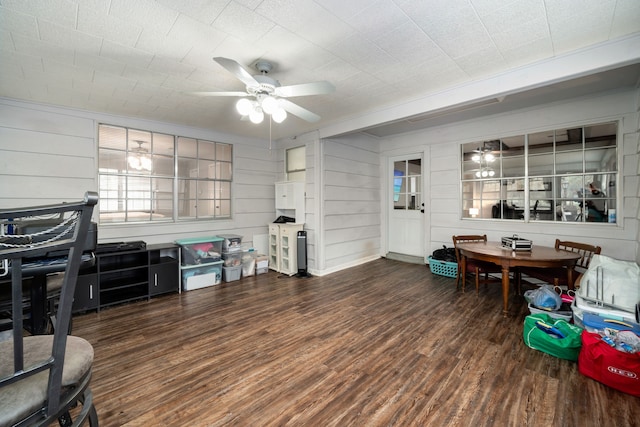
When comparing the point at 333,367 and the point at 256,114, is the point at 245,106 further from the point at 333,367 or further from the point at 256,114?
the point at 333,367

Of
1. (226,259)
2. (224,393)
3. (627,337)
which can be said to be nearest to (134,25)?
(224,393)

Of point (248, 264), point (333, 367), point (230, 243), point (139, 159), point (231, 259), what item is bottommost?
point (333, 367)

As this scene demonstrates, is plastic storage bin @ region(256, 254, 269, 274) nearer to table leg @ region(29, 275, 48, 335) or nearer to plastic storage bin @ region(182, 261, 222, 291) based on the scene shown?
plastic storage bin @ region(182, 261, 222, 291)

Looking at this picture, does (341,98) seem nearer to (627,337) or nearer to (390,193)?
(390,193)

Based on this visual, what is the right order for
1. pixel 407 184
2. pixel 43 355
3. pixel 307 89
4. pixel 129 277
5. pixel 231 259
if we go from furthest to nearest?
pixel 407 184 < pixel 231 259 < pixel 129 277 < pixel 307 89 < pixel 43 355

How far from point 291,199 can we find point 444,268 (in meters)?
3.03

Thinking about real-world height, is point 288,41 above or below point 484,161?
above

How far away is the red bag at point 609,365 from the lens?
1882 millimetres

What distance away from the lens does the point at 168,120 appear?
4.43 meters

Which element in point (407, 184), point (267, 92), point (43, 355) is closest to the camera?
point (43, 355)

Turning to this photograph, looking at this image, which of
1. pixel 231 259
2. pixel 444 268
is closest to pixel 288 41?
pixel 231 259

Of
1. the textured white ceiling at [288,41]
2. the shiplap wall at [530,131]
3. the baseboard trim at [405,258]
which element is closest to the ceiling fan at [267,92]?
the textured white ceiling at [288,41]

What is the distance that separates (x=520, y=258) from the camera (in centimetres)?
302

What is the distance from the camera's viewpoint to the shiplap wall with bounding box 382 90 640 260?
3.50 m
